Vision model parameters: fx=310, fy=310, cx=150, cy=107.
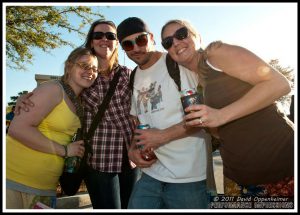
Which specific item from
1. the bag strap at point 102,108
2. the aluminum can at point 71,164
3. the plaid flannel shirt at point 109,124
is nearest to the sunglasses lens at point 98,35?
the plaid flannel shirt at point 109,124

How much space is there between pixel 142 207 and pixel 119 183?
0.63 metres

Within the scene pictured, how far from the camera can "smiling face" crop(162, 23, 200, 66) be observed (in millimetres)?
3117

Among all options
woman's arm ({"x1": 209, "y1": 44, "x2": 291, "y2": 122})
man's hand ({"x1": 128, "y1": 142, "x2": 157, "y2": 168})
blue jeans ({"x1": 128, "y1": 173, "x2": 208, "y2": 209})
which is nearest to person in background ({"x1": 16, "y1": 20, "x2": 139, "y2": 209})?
man's hand ({"x1": 128, "y1": 142, "x2": 157, "y2": 168})

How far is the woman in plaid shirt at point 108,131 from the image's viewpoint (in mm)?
3689

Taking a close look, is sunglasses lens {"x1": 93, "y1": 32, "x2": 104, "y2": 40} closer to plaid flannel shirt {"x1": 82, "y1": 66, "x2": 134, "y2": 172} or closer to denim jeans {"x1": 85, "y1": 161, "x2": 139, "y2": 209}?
plaid flannel shirt {"x1": 82, "y1": 66, "x2": 134, "y2": 172}

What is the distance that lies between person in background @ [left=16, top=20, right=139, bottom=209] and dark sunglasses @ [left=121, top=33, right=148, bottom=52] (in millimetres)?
336

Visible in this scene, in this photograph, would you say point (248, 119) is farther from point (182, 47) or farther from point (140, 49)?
point (140, 49)

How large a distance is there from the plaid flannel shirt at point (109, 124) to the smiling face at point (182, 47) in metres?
0.93

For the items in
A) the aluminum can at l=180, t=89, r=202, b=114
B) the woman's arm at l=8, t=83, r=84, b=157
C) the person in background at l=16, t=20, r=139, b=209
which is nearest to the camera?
the aluminum can at l=180, t=89, r=202, b=114

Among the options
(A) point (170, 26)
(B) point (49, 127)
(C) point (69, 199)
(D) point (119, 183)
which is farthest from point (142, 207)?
(C) point (69, 199)

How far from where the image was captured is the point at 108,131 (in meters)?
3.73

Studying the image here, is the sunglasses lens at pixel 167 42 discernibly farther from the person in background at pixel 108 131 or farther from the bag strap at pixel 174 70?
the person in background at pixel 108 131

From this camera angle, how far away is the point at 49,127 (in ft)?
10.4

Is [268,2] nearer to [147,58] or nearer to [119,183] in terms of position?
[147,58]
